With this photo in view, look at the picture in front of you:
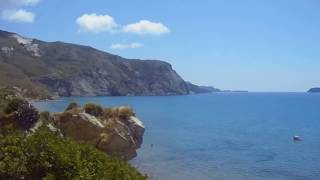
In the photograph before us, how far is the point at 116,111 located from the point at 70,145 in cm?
3194

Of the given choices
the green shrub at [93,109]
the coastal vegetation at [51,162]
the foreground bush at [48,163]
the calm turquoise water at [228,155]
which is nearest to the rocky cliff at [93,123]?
the green shrub at [93,109]

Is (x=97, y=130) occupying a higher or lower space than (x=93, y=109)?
lower

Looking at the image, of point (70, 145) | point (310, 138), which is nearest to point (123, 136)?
point (70, 145)

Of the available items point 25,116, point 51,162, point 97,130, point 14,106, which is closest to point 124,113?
point 97,130

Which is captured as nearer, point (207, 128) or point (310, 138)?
point (310, 138)

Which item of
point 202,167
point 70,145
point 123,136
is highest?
point 70,145

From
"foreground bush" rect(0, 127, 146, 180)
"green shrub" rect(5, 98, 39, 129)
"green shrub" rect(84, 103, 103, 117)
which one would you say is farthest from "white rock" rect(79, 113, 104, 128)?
"foreground bush" rect(0, 127, 146, 180)

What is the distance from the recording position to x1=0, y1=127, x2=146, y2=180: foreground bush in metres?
11.7

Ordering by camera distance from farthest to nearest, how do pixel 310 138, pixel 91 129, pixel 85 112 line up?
pixel 310 138 < pixel 85 112 < pixel 91 129

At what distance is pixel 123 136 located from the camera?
4175 cm

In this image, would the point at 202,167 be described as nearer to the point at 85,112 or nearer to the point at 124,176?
the point at 85,112

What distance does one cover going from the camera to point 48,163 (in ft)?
39.0

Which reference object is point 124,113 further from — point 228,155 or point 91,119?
point 228,155

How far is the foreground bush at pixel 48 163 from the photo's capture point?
38.5ft
